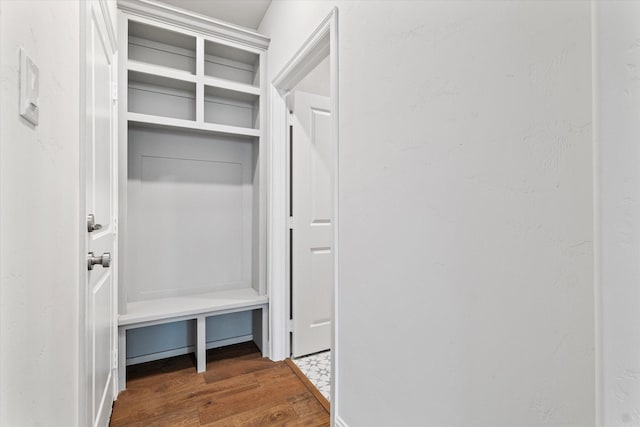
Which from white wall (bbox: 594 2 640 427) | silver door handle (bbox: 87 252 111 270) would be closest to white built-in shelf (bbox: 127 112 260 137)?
silver door handle (bbox: 87 252 111 270)

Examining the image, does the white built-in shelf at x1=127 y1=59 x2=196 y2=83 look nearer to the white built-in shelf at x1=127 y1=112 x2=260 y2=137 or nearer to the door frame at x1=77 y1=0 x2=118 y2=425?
the white built-in shelf at x1=127 y1=112 x2=260 y2=137

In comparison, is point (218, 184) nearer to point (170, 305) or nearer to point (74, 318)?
point (170, 305)

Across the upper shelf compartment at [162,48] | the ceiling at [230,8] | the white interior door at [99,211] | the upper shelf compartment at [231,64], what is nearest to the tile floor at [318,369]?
the white interior door at [99,211]

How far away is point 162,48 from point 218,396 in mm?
2426

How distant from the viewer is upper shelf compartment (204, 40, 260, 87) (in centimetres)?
238

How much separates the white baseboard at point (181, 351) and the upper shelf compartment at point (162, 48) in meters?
2.13

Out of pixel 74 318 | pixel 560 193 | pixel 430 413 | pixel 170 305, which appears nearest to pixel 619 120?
pixel 560 193


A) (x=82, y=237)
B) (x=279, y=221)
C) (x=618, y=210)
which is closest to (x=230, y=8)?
(x=279, y=221)

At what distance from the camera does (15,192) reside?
582 mm

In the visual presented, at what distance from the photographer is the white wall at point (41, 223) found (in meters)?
0.55

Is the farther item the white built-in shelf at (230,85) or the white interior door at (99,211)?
the white built-in shelf at (230,85)

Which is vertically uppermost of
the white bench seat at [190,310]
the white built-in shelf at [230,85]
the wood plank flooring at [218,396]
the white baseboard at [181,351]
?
the white built-in shelf at [230,85]

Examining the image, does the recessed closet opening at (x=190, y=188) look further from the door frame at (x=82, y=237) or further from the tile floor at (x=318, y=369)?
the door frame at (x=82, y=237)

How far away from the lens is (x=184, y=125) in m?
2.13
